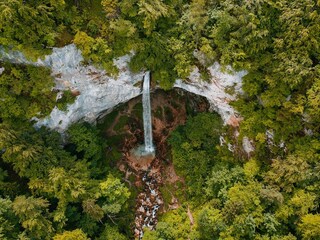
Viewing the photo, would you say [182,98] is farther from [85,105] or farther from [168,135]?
[85,105]

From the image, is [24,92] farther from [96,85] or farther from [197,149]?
[197,149]

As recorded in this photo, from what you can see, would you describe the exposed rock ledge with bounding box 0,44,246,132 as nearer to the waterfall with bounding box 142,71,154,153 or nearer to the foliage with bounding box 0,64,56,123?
the foliage with bounding box 0,64,56,123

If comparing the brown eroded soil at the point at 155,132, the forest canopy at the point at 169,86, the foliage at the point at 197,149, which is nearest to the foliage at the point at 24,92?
the forest canopy at the point at 169,86

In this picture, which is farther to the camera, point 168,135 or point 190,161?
point 168,135

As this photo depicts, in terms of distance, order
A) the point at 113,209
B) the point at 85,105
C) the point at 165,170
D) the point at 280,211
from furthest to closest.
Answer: the point at 165,170 → the point at 85,105 → the point at 113,209 → the point at 280,211

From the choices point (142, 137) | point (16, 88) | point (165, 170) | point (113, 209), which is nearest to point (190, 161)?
point (165, 170)

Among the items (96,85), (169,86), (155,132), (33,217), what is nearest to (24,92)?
(96,85)
